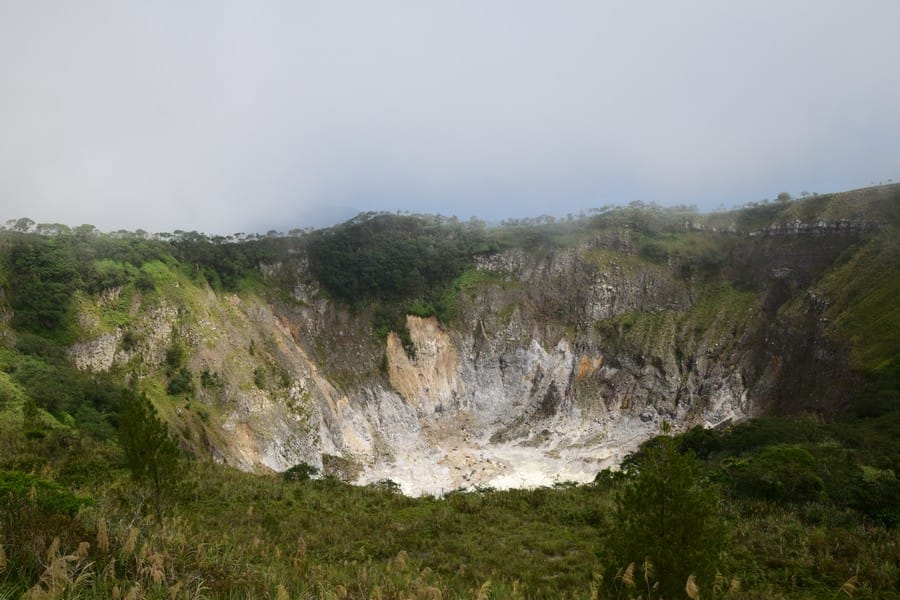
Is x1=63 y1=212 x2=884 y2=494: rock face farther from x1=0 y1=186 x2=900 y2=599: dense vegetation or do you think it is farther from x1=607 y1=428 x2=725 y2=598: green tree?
x1=607 y1=428 x2=725 y2=598: green tree

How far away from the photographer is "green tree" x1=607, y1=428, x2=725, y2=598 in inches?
272

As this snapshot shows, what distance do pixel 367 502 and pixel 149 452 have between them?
9835mm

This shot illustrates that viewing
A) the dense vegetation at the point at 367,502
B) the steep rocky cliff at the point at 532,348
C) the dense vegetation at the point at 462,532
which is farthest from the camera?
the steep rocky cliff at the point at 532,348

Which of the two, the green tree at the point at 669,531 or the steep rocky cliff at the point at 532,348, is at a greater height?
the green tree at the point at 669,531

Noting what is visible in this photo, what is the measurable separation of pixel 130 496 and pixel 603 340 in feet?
168

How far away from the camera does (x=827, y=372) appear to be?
42.0 m

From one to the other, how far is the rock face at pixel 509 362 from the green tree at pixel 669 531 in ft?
100

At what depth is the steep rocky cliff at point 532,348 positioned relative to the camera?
39.5 metres

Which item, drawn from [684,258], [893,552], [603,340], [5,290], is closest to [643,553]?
[893,552]

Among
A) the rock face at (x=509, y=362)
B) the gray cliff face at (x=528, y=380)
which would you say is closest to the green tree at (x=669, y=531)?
the rock face at (x=509, y=362)

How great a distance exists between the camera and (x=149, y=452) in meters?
12.8

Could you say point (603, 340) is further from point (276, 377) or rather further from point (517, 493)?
point (517, 493)

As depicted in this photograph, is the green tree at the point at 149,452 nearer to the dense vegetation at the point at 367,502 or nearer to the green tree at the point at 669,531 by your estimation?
the dense vegetation at the point at 367,502

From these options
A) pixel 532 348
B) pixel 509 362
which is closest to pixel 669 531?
pixel 509 362
